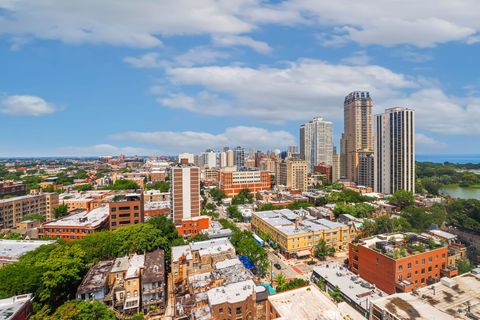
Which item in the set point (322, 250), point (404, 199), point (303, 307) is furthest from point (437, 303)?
point (404, 199)

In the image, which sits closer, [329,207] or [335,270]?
[335,270]

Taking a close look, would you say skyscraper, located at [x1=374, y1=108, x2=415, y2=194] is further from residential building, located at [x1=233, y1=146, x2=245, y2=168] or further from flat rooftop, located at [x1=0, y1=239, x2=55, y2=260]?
flat rooftop, located at [x1=0, y1=239, x2=55, y2=260]

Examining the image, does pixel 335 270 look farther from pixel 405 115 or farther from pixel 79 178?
pixel 79 178

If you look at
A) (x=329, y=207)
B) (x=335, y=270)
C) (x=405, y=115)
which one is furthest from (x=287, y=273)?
(x=405, y=115)

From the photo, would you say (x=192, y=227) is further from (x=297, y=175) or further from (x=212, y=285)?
(x=297, y=175)

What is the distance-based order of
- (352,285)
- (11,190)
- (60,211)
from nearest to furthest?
1. (352,285)
2. (60,211)
3. (11,190)

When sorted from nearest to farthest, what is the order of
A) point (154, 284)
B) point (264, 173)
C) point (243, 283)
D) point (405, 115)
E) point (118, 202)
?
point (243, 283)
point (154, 284)
point (118, 202)
point (405, 115)
point (264, 173)

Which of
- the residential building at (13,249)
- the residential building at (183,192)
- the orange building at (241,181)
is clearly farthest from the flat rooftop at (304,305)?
the orange building at (241,181)

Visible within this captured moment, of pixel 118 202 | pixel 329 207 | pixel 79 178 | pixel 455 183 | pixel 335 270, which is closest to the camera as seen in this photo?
pixel 335 270
